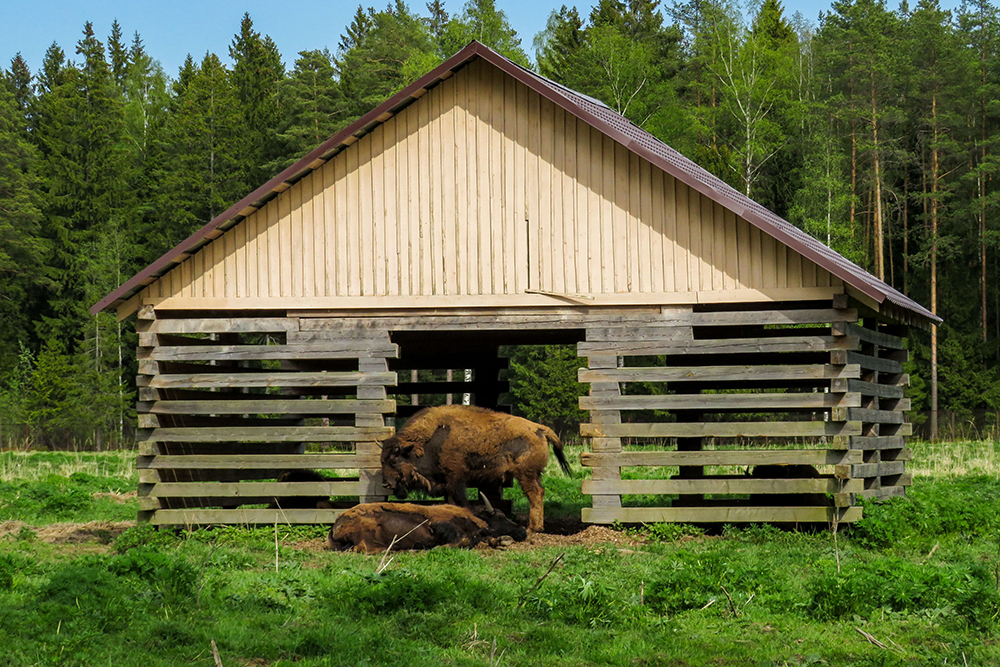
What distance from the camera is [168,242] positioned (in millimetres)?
52531

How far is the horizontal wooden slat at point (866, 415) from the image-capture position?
47.0ft

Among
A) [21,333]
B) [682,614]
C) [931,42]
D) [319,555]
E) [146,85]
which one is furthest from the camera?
[146,85]

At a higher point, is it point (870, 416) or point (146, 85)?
point (146, 85)

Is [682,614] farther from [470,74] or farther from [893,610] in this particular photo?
[470,74]

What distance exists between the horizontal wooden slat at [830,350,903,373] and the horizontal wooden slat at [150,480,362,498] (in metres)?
6.89

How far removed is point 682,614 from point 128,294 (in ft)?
33.0

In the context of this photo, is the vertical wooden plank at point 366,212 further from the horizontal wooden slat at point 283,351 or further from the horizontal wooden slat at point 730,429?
the horizontal wooden slat at point 730,429

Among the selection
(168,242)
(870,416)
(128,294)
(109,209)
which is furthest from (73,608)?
(109,209)

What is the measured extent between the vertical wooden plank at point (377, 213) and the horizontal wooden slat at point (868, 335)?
6.45 metres

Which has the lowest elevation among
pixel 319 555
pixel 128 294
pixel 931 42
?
pixel 319 555

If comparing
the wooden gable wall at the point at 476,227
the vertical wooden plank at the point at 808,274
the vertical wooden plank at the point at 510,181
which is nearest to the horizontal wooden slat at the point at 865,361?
the vertical wooden plank at the point at 808,274

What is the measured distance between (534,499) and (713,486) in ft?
8.26

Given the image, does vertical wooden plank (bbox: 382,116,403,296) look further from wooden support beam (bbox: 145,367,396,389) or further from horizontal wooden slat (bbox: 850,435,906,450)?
horizontal wooden slat (bbox: 850,435,906,450)

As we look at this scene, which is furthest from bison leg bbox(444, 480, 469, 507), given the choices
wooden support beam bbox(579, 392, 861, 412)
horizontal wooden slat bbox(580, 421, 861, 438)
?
wooden support beam bbox(579, 392, 861, 412)
